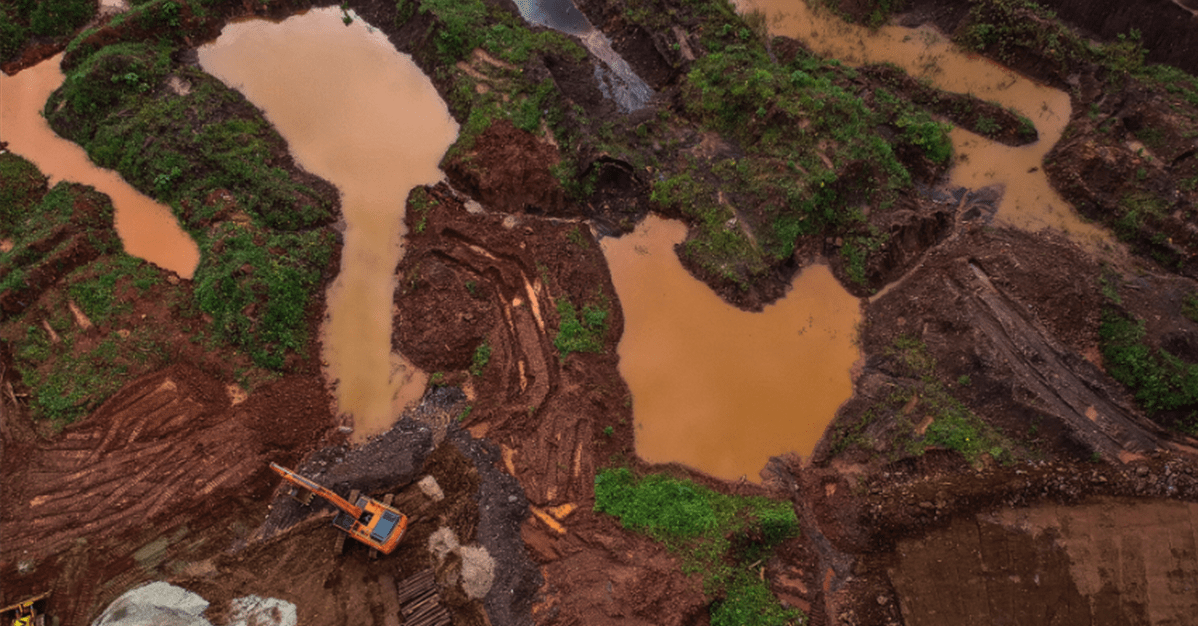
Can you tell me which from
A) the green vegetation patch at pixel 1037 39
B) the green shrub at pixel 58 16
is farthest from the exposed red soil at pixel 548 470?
the green shrub at pixel 58 16

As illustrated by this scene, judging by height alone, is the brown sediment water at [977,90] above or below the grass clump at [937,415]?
above

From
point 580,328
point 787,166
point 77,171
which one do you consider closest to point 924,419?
point 787,166

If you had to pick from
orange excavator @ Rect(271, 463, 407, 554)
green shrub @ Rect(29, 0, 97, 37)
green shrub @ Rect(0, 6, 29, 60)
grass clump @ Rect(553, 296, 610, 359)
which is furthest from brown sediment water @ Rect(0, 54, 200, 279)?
grass clump @ Rect(553, 296, 610, 359)

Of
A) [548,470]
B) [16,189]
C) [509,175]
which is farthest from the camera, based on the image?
[509,175]

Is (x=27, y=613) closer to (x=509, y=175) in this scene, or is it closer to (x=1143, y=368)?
(x=509, y=175)

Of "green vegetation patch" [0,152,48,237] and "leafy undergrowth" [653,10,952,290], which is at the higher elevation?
"leafy undergrowth" [653,10,952,290]

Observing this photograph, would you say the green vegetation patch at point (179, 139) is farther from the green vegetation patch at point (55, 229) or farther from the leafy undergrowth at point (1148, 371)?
Result: the leafy undergrowth at point (1148, 371)

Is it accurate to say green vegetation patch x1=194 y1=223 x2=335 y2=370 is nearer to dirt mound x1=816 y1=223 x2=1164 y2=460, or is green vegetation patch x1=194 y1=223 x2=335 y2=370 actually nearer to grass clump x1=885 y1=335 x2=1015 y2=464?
dirt mound x1=816 y1=223 x2=1164 y2=460
